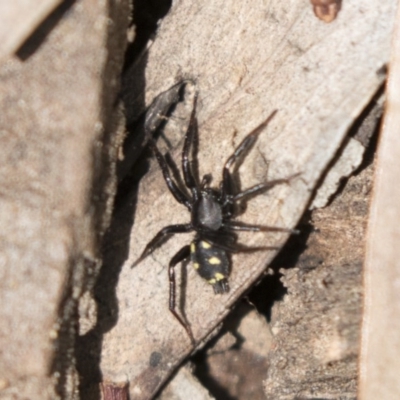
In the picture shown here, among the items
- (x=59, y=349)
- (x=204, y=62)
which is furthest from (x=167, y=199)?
(x=59, y=349)

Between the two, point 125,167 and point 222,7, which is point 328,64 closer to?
point 222,7

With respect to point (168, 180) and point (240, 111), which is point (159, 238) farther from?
point (240, 111)

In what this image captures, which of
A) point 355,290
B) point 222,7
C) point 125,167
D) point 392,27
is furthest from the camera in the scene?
point 125,167

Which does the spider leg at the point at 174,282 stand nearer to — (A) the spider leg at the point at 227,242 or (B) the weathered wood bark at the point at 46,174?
(A) the spider leg at the point at 227,242

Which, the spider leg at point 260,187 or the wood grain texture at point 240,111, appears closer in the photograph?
the wood grain texture at point 240,111

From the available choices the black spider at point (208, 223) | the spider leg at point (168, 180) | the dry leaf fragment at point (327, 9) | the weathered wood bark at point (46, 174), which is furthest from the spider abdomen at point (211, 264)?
the dry leaf fragment at point (327, 9)

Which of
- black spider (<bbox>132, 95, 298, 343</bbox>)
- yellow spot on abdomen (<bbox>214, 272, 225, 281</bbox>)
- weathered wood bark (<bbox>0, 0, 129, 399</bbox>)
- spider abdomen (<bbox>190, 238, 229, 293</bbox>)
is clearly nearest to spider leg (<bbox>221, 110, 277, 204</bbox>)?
black spider (<bbox>132, 95, 298, 343</bbox>)

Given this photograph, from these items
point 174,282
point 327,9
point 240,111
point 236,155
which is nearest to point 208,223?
→ point 174,282
